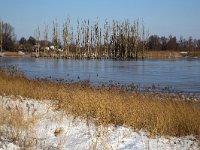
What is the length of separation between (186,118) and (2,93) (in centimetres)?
771

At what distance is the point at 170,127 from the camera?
922cm

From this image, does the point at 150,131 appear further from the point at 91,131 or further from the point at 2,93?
the point at 2,93

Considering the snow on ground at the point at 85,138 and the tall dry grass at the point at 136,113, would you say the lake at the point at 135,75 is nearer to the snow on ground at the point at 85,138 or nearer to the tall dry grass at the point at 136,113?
the tall dry grass at the point at 136,113

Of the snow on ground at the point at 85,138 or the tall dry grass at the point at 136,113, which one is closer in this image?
the snow on ground at the point at 85,138

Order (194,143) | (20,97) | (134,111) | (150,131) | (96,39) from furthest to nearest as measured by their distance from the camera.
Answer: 1. (96,39)
2. (20,97)
3. (134,111)
4. (150,131)
5. (194,143)

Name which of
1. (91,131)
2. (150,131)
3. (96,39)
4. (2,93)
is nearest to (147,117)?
(150,131)

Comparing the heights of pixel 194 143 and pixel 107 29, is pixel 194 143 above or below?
below

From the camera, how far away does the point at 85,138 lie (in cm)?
849

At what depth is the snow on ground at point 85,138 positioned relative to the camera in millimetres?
7453

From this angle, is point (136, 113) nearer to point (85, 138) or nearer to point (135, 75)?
point (85, 138)

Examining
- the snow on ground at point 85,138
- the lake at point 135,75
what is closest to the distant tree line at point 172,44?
the lake at point 135,75

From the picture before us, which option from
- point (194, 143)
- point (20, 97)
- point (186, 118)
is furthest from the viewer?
point (20, 97)

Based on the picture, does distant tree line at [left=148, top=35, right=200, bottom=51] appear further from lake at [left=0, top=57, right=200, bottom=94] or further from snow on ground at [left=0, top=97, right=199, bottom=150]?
snow on ground at [left=0, top=97, right=199, bottom=150]

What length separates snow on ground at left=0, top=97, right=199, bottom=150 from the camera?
7.45m
